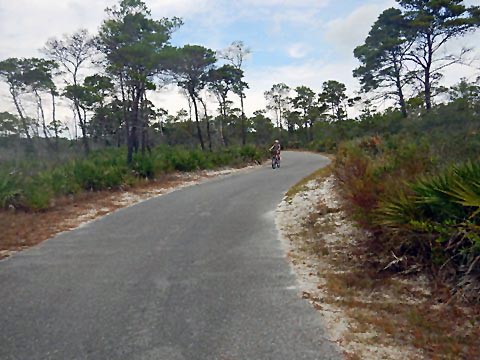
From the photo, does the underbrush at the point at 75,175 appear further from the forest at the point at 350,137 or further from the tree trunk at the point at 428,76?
the tree trunk at the point at 428,76

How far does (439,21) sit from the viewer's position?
24.4 m

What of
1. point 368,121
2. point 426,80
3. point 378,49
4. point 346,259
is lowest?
point 346,259

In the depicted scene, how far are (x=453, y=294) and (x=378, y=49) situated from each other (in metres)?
27.9

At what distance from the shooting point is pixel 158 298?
459cm

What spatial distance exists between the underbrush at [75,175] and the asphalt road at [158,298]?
2972 mm

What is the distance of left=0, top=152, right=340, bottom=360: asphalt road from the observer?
137 inches

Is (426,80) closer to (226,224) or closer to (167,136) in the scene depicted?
(226,224)

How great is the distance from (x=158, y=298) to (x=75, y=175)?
33.4ft

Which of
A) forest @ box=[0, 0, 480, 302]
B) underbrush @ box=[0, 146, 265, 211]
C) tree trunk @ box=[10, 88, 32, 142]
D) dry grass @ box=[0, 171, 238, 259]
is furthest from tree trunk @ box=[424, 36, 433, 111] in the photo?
tree trunk @ box=[10, 88, 32, 142]

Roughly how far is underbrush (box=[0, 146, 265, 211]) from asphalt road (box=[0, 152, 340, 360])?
9.75 ft

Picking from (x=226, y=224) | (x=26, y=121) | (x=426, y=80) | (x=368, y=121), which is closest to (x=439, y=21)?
(x=426, y=80)

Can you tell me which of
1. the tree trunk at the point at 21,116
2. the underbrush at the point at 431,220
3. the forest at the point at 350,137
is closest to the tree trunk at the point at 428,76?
the forest at the point at 350,137

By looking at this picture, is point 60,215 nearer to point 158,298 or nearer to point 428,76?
point 158,298

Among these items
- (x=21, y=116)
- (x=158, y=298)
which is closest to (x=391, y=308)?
(x=158, y=298)
